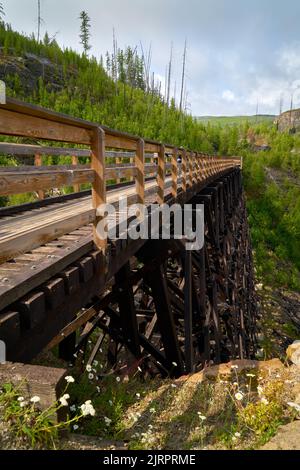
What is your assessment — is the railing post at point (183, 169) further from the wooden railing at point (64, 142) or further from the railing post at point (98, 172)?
the railing post at point (98, 172)

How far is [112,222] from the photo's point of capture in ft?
15.0

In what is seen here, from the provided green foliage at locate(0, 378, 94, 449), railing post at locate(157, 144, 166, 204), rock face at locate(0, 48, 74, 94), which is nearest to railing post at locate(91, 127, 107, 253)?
green foliage at locate(0, 378, 94, 449)

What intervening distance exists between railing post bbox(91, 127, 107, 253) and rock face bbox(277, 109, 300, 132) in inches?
4964

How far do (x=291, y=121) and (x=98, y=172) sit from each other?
13200cm

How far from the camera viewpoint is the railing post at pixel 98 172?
12.6 ft

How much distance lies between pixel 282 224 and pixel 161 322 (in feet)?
127

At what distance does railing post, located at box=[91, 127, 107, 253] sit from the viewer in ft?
12.6

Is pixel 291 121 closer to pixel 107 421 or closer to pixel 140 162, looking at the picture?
pixel 140 162

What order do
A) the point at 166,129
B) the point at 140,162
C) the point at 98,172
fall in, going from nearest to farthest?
the point at 98,172
the point at 140,162
the point at 166,129

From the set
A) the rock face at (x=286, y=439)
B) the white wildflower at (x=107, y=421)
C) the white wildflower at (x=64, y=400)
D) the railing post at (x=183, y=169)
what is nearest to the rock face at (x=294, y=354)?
the rock face at (x=286, y=439)

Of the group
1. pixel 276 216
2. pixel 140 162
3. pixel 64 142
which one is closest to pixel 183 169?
pixel 140 162

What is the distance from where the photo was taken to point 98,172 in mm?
3879

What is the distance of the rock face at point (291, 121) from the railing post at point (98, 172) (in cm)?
12609

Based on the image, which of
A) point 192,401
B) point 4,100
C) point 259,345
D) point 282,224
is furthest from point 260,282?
point 4,100
